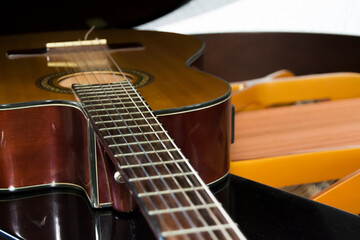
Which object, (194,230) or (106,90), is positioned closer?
(194,230)

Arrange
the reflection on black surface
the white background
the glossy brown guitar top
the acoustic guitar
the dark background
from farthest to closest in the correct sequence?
1. the white background
2. the dark background
3. the glossy brown guitar top
4. the reflection on black surface
5. the acoustic guitar

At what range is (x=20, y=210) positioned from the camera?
103 cm

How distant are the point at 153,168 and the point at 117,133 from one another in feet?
0.50

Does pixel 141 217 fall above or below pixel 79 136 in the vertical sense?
below

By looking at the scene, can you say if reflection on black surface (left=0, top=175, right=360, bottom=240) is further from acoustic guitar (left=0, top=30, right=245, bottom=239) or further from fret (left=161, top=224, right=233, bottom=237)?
fret (left=161, top=224, right=233, bottom=237)

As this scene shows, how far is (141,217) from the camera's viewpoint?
0.99 meters

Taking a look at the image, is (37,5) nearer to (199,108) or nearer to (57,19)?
(57,19)

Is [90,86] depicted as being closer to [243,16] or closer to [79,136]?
[79,136]

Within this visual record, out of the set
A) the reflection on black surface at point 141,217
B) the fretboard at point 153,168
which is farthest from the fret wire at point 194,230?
the reflection on black surface at point 141,217

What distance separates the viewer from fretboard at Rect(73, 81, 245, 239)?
2.08 feet

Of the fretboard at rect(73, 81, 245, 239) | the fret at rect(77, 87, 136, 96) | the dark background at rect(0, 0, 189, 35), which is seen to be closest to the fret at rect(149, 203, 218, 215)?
the fretboard at rect(73, 81, 245, 239)

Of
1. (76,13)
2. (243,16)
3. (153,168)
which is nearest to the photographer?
(153,168)

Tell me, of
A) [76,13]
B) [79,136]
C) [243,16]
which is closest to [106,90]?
[79,136]

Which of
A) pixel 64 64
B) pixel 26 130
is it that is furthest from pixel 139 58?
pixel 26 130
